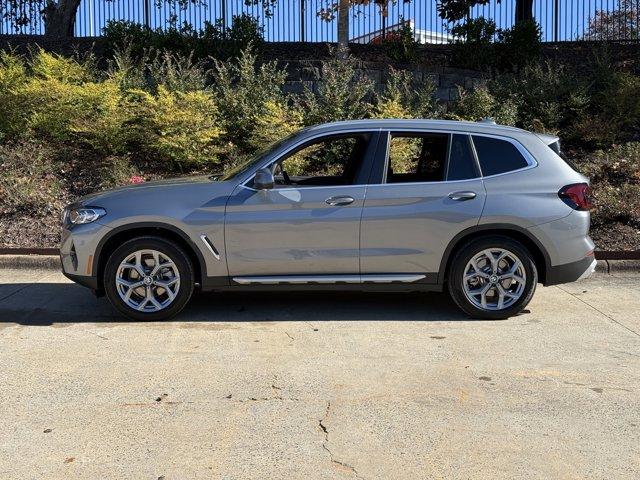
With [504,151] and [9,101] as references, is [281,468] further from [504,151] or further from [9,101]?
[9,101]

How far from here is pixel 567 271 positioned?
6.90 m

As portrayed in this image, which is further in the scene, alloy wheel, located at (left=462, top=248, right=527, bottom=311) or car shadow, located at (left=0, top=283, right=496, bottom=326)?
car shadow, located at (left=0, top=283, right=496, bottom=326)

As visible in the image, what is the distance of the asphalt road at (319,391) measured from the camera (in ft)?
13.4

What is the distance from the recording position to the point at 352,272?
6875mm

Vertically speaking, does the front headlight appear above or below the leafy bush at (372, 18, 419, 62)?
below

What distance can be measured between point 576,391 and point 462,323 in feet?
5.99

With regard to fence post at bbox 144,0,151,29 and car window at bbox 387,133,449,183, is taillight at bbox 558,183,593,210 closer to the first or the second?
car window at bbox 387,133,449,183

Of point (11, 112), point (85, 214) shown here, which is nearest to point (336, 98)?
point (11, 112)

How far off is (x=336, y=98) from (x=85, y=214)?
694 centimetres

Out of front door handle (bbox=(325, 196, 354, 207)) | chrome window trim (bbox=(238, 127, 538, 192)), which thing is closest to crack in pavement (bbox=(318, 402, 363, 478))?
front door handle (bbox=(325, 196, 354, 207))

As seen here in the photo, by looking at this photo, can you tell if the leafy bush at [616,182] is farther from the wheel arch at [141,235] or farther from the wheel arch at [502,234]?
the wheel arch at [141,235]

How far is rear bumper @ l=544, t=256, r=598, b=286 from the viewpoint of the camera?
6891mm

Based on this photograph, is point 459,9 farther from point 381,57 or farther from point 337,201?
point 337,201

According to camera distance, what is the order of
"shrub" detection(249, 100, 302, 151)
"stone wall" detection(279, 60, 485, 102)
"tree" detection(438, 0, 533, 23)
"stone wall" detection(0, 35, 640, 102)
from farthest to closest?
"tree" detection(438, 0, 533, 23) < "stone wall" detection(0, 35, 640, 102) < "stone wall" detection(279, 60, 485, 102) < "shrub" detection(249, 100, 302, 151)
